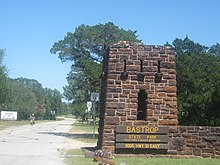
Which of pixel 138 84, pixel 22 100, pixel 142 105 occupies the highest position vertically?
pixel 22 100

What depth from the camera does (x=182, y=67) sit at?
27.5 meters

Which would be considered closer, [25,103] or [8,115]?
[8,115]

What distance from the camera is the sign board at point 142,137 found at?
14172 mm

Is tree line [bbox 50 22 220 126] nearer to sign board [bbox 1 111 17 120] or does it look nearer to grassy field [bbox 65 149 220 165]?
grassy field [bbox 65 149 220 165]

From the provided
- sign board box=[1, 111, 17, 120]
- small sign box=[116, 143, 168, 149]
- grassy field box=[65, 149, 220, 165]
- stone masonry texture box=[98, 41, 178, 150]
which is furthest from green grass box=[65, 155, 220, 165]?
sign board box=[1, 111, 17, 120]

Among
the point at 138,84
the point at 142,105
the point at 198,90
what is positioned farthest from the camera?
the point at 198,90

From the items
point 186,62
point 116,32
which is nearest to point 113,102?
point 186,62

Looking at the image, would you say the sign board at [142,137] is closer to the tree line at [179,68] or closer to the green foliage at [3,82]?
the tree line at [179,68]

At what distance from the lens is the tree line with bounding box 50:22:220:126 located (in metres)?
22.7

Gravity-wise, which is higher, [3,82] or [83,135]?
[3,82]

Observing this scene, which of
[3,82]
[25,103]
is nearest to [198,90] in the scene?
[3,82]

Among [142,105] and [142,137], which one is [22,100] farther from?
[142,137]

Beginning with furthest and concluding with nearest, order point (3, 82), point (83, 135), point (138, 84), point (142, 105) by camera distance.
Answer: point (3, 82), point (83, 135), point (142, 105), point (138, 84)

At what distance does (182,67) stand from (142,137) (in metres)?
14.1
